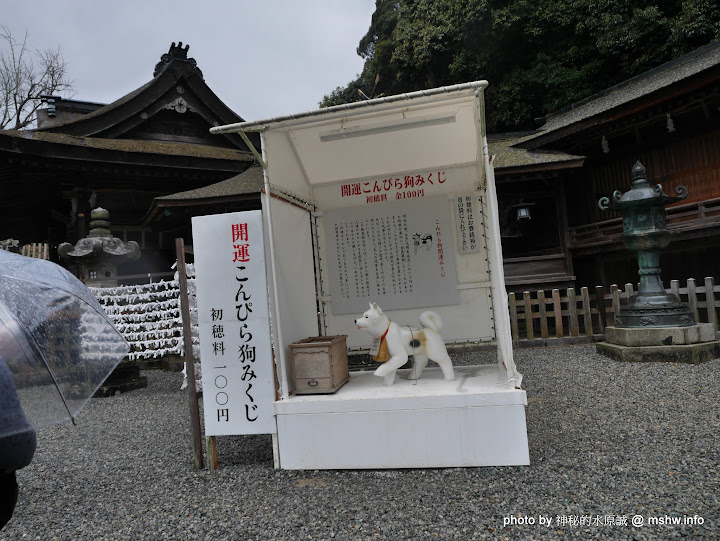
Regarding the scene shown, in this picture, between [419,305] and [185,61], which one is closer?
[419,305]

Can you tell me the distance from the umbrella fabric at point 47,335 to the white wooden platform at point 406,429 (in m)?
1.65

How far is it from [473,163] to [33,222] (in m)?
14.8

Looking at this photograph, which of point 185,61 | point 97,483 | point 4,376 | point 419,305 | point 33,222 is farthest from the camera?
point 33,222

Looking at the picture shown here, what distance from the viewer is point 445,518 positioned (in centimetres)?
261

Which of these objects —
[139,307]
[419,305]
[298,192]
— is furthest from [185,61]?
[419,305]

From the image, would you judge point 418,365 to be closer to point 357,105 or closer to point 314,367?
point 314,367

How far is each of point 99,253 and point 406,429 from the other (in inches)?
281

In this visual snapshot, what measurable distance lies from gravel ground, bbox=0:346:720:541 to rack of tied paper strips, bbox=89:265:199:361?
2558mm

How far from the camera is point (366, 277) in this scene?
16.4ft

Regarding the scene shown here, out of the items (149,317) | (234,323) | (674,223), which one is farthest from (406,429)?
(674,223)

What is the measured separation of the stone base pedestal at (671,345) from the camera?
6422mm

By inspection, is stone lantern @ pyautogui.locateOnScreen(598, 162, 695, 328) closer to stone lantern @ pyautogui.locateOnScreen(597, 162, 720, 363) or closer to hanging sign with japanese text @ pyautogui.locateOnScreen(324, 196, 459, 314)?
stone lantern @ pyautogui.locateOnScreen(597, 162, 720, 363)

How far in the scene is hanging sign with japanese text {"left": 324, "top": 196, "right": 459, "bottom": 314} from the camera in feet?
16.1

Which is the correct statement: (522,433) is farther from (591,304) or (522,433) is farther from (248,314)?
(591,304)
